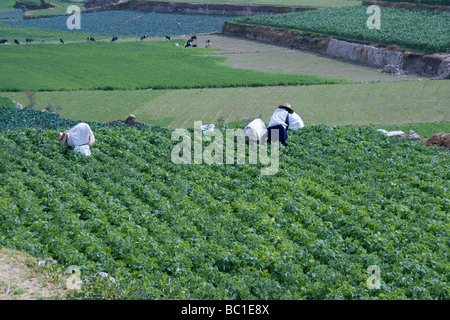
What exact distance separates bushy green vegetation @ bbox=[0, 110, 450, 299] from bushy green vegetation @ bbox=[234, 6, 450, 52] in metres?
24.1

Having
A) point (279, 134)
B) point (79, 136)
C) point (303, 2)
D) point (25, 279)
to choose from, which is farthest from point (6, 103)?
point (303, 2)

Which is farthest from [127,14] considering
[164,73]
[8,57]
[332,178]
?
[332,178]

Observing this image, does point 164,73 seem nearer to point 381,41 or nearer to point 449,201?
point 381,41

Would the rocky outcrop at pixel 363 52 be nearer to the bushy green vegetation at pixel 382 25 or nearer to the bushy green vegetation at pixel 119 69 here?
the bushy green vegetation at pixel 382 25

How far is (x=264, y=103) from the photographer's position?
31234 mm

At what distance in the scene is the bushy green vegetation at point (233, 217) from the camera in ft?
36.0

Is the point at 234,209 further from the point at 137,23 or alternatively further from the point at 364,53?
the point at 137,23

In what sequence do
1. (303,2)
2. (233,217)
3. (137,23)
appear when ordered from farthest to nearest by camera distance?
(303,2)
(137,23)
(233,217)

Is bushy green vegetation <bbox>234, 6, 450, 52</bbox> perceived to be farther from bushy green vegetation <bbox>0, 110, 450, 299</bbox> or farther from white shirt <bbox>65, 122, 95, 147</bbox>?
white shirt <bbox>65, 122, 95, 147</bbox>

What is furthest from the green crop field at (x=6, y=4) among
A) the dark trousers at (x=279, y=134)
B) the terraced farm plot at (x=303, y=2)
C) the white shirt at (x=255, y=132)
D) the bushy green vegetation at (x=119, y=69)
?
the dark trousers at (x=279, y=134)

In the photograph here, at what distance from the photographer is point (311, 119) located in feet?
92.0

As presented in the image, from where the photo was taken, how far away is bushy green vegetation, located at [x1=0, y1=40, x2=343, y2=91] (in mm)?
36344

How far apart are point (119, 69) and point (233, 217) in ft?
96.8

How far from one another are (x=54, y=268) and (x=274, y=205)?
5.52m
